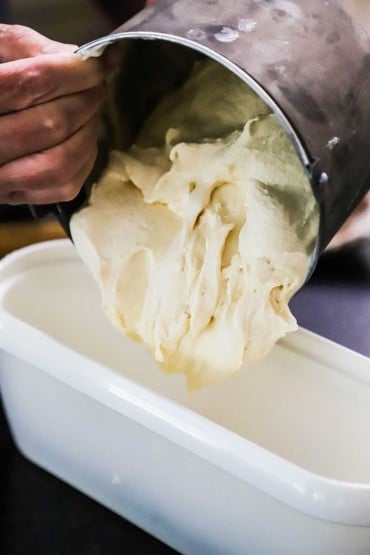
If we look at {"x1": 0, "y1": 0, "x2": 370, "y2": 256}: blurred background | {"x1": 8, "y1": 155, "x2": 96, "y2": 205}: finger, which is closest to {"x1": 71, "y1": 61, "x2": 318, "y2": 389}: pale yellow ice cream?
{"x1": 8, "y1": 155, "x2": 96, "y2": 205}: finger

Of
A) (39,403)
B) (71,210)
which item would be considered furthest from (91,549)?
(71,210)

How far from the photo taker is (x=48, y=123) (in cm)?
51

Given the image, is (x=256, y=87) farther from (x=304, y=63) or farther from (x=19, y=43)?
(x=19, y=43)

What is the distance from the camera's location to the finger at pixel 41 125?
0.51 meters

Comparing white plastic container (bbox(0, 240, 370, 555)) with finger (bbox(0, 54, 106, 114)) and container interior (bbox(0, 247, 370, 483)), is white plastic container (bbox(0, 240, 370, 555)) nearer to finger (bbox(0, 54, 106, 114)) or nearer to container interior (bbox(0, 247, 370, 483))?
container interior (bbox(0, 247, 370, 483))

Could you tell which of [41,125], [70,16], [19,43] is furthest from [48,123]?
[70,16]

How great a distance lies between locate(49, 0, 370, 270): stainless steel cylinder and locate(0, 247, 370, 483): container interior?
6.0 inches

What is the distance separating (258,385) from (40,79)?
0.29 meters

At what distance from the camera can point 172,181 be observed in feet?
1.95

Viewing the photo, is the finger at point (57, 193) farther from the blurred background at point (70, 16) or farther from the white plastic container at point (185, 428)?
the blurred background at point (70, 16)

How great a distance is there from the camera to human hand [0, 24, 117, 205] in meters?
0.50

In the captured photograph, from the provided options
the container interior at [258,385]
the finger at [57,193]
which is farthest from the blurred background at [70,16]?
the finger at [57,193]

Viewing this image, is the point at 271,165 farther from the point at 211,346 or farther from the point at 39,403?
the point at 39,403

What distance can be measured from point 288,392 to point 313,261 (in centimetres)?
16
